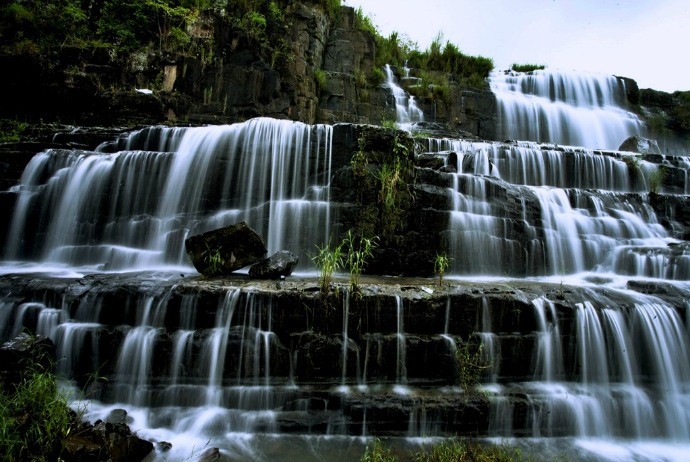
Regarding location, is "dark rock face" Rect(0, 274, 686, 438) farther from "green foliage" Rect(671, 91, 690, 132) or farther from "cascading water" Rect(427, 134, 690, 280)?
"green foliage" Rect(671, 91, 690, 132)

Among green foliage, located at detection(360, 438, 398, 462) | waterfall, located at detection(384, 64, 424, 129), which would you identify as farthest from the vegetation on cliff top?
green foliage, located at detection(360, 438, 398, 462)

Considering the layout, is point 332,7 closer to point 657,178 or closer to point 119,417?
point 657,178

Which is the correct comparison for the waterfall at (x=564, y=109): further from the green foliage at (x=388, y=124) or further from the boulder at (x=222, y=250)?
the boulder at (x=222, y=250)

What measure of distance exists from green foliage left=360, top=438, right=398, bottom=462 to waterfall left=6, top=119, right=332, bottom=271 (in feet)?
12.6

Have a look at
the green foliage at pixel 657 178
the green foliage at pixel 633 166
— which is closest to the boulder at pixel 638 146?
the green foliage at pixel 657 178

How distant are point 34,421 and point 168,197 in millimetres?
5155

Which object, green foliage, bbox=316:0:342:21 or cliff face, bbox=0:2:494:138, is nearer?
cliff face, bbox=0:2:494:138

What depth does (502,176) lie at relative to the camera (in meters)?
9.87

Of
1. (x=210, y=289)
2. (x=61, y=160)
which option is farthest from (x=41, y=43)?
(x=210, y=289)

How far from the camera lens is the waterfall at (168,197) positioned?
7.14 m

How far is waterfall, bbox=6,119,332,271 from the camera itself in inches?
281

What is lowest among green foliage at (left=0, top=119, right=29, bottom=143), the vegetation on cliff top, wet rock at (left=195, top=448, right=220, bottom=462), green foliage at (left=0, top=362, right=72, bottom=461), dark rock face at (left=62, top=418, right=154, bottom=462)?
wet rock at (left=195, top=448, right=220, bottom=462)

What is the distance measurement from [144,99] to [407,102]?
9032mm

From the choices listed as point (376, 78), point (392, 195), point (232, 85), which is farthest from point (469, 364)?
point (376, 78)
